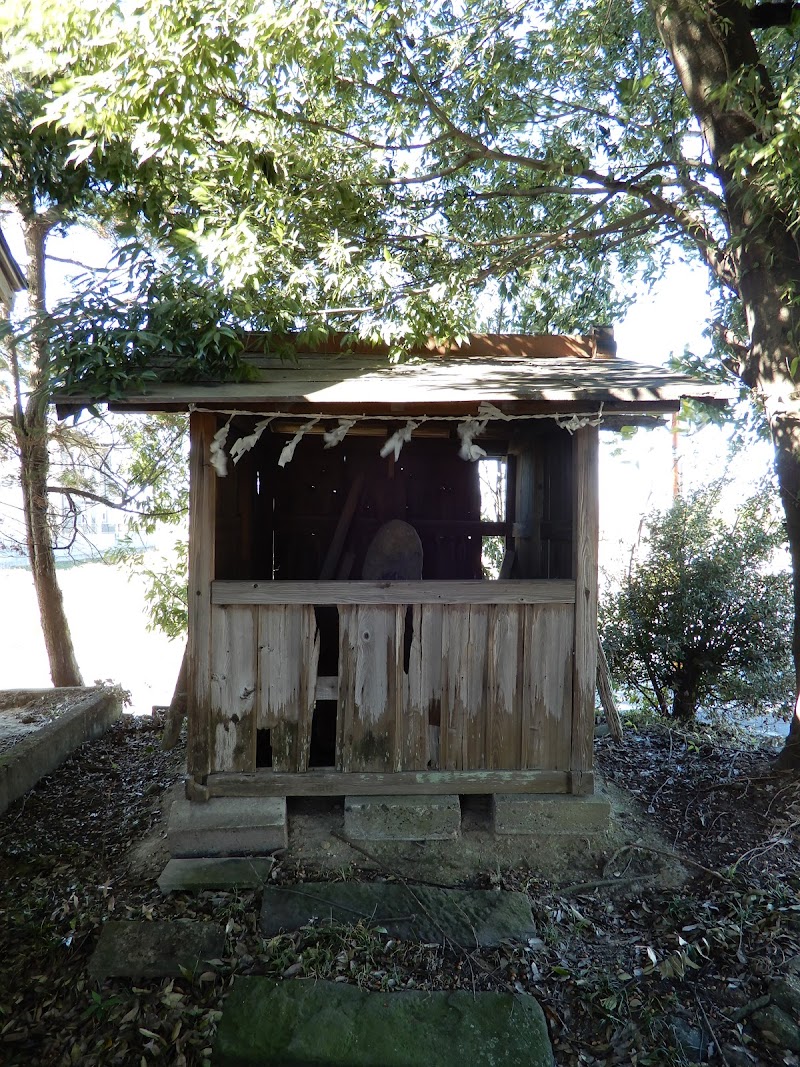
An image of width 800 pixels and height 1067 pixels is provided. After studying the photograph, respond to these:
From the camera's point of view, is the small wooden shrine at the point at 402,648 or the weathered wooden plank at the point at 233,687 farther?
the weathered wooden plank at the point at 233,687

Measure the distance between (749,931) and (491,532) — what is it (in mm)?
3961

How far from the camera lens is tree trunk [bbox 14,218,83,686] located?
7277 mm

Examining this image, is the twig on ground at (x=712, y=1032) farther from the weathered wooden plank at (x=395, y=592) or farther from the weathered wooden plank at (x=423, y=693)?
the weathered wooden plank at (x=395, y=592)

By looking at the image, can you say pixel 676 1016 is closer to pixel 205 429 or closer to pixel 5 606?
pixel 205 429

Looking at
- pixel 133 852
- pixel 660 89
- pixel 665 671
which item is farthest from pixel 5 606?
pixel 660 89

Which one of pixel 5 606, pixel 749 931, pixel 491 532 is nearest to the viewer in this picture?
pixel 749 931

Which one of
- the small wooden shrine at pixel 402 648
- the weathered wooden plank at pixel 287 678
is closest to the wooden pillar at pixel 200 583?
the small wooden shrine at pixel 402 648

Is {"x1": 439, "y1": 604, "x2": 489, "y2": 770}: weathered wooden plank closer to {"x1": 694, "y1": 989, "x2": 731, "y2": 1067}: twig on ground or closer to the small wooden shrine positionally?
the small wooden shrine

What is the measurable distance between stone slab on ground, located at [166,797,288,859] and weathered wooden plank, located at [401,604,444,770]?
0.94 m

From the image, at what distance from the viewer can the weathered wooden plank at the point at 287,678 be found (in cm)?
436

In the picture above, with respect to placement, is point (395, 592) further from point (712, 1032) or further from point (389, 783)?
point (712, 1032)

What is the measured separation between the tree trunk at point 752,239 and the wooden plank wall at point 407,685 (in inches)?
72.7

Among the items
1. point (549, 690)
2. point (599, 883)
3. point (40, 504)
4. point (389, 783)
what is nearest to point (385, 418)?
point (549, 690)

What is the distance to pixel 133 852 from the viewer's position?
4336 millimetres
